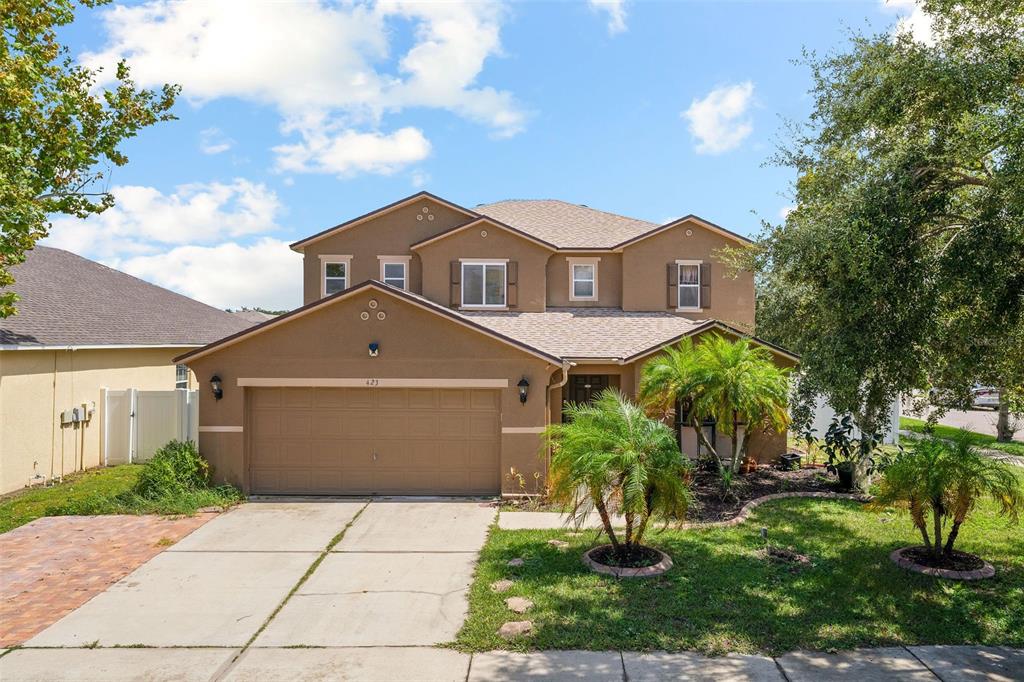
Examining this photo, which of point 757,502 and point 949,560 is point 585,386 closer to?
point 757,502

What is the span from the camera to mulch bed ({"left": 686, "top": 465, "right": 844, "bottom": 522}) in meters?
11.3

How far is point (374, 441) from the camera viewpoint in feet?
40.6

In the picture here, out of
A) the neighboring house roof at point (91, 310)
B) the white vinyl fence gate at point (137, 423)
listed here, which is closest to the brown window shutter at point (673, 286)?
the white vinyl fence gate at point (137, 423)

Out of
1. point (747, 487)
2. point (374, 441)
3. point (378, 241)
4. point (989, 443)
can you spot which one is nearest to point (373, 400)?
point (374, 441)

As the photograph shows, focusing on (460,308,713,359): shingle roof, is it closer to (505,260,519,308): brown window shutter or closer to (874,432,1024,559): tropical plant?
(505,260,519,308): brown window shutter

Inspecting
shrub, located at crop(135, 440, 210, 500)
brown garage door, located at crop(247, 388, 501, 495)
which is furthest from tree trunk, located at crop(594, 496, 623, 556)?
shrub, located at crop(135, 440, 210, 500)

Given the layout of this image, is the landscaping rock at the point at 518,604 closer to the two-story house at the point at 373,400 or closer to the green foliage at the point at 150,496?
the two-story house at the point at 373,400

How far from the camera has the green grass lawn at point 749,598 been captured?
251 inches

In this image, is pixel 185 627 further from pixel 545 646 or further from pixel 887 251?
pixel 887 251

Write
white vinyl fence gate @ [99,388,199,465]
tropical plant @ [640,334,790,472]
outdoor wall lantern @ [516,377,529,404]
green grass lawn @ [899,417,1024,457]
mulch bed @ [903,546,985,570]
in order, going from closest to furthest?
mulch bed @ [903,546,985,570] < tropical plant @ [640,334,790,472] < outdoor wall lantern @ [516,377,529,404] < white vinyl fence gate @ [99,388,199,465] < green grass lawn @ [899,417,1024,457]

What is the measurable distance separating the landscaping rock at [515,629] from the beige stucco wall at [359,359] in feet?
18.3

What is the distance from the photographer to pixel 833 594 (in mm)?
7398

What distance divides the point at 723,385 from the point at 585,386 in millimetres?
4660

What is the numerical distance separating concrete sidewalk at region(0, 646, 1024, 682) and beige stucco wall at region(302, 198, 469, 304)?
12.5 meters
